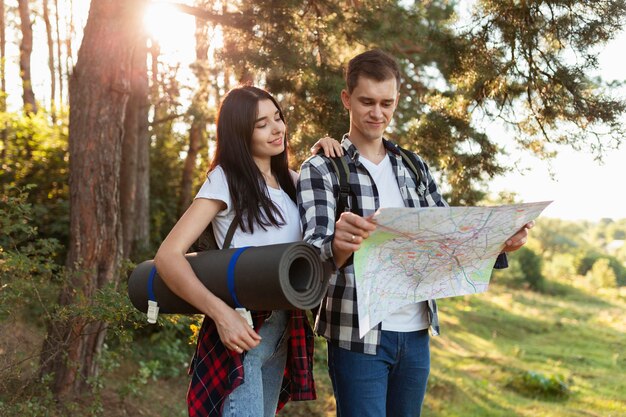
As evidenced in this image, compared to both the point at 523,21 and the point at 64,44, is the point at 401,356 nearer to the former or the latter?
the point at 523,21

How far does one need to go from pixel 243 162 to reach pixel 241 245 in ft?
0.92

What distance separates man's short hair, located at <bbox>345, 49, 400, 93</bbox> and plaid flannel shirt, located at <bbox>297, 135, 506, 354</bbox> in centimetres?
23

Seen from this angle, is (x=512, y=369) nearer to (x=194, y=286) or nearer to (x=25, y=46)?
(x=194, y=286)

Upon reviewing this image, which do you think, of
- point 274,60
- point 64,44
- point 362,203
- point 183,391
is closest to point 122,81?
point 274,60

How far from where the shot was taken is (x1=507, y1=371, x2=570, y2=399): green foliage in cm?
752

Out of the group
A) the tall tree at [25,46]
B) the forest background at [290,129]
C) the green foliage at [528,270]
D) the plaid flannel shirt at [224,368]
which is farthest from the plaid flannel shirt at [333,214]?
the green foliage at [528,270]

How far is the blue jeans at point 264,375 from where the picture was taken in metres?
2.06

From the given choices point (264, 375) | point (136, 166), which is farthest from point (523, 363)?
point (264, 375)

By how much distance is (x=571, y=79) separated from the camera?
420 cm

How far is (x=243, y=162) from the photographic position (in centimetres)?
225

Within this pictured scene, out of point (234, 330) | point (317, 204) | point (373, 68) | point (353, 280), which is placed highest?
point (373, 68)

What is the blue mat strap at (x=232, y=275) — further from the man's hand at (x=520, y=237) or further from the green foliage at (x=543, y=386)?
the green foliage at (x=543, y=386)

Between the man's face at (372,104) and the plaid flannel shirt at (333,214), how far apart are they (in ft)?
0.29

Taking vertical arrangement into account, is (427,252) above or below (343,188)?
below
